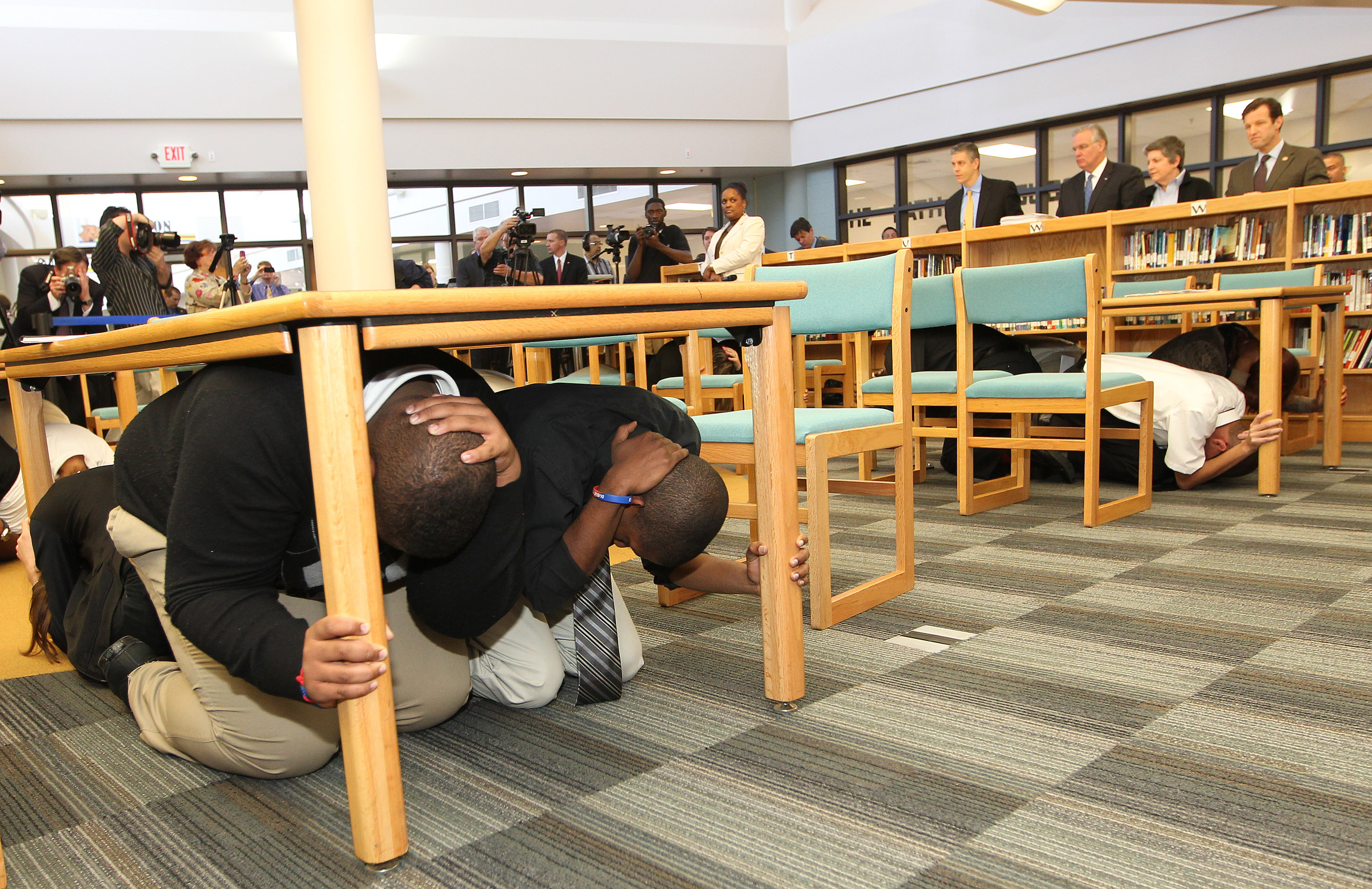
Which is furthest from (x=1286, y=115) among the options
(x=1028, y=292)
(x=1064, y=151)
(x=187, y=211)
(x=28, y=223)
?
(x=28, y=223)

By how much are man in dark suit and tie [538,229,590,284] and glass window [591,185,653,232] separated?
12.3ft

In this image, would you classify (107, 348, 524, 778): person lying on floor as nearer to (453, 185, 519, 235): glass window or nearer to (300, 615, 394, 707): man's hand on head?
(300, 615, 394, 707): man's hand on head

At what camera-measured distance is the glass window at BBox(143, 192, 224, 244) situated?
363 inches

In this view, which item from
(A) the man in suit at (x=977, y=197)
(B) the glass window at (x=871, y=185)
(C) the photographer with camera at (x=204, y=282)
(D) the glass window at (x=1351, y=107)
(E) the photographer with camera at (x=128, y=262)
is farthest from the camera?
(B) the glass window at (x=871, y=185)

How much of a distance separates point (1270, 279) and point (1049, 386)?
1.77 metres

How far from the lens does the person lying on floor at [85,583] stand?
5.46 ft

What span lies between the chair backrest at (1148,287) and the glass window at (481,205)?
7.19 m

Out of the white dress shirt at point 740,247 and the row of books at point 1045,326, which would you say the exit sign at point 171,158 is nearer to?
the white dress shirt at point 740,247

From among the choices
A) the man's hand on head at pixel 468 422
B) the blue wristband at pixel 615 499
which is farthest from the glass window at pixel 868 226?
the man's hand on head at pixel 468 422

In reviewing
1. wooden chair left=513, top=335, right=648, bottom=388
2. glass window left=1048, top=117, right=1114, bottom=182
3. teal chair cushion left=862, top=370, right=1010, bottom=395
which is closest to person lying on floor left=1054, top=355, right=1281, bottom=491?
teal chair cushion left=862, top=370, right=1010, bottom=395

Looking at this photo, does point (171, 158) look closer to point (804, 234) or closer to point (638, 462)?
point (804, 234)

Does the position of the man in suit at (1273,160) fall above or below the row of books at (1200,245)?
above

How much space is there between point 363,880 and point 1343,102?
28.5 feet

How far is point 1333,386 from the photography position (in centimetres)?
363
